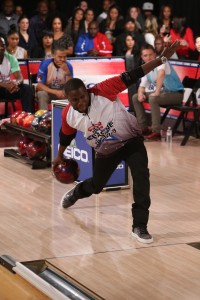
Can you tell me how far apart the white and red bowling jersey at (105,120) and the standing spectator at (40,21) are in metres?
9.59

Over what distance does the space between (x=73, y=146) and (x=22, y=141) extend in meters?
1.50

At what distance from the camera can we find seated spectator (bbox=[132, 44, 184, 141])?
1277 cm

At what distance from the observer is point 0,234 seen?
7621 millimetres

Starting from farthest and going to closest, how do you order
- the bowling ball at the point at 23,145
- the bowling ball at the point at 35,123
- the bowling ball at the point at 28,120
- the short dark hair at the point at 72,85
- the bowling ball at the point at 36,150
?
1. the bowling ball at the point at 23,145
2. the bowling ball at the point at 28,120
3. the bowling ball at the point at 36,150
4. the bowling ball at the point at 35,123
5. the short dark hair at the point at 72,85

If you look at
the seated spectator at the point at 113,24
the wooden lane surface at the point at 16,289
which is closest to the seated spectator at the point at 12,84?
the seated spectator at the point at 113,24

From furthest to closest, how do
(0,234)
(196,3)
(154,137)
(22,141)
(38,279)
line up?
(196,3) → (154,137) → (22,141) → (0,234) → (38,279)

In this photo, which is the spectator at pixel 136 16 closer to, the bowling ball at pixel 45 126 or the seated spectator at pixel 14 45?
the seated spectator at pixel 14 45

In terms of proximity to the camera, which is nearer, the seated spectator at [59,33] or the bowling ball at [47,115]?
the bowling ball at [47,115]

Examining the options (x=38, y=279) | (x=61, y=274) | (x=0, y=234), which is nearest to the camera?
(x=38, y=279)

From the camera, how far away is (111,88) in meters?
7.34

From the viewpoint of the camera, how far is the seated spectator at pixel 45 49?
48.9 feet

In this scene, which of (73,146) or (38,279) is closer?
(38,279)

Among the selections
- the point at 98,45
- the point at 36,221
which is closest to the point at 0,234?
the point at 36,221

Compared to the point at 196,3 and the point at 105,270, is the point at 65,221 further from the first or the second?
the point at 196,3
